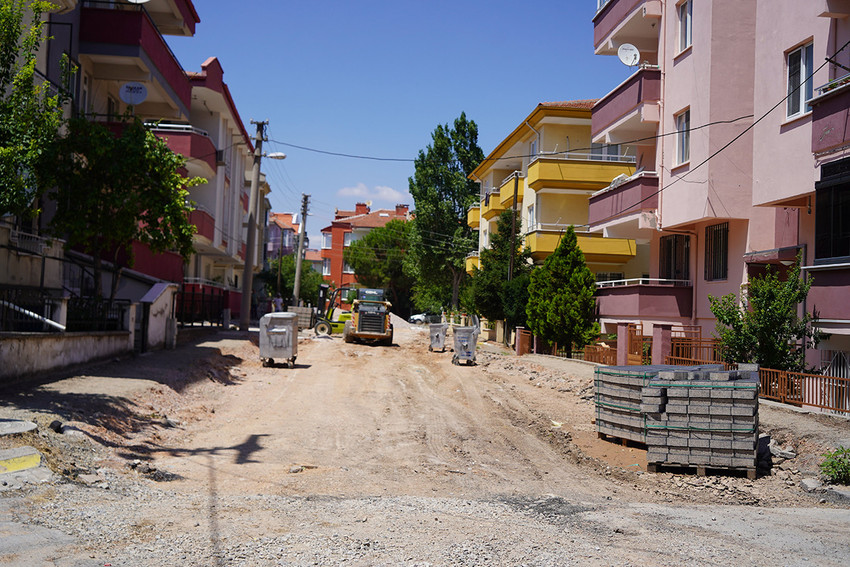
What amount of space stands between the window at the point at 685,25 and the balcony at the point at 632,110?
150cm

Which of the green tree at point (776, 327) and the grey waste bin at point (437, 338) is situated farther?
the grey waste bin at point (437, 338)

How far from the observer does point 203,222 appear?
32.1 meters

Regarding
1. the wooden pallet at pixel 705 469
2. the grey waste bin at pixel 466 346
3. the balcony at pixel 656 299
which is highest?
the balcony at pixel 656 299

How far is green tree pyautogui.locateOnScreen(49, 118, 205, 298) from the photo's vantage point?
1736cm

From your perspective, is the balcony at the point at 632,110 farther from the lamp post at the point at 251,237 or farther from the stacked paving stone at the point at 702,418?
the lamp post at the point at 251,237

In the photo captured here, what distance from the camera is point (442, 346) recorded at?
33.9m

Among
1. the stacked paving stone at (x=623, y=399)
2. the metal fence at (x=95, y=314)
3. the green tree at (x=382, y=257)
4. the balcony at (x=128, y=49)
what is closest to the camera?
the stacked paving stone at (x=623, y=399)

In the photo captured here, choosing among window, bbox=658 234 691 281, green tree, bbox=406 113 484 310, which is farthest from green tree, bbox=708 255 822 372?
green tree, bbox=406 113 484 310

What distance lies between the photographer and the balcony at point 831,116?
14.5 m

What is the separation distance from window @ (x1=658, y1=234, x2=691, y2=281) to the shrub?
41.6 feet

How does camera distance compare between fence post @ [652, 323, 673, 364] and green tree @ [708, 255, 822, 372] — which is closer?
green tree @ [708, 255, 822, 372]

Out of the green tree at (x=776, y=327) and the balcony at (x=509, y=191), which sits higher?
the balcony at (x=509, y=191)

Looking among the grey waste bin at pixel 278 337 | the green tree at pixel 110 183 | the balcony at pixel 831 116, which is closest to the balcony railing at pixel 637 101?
the balcony at pixel 831 116

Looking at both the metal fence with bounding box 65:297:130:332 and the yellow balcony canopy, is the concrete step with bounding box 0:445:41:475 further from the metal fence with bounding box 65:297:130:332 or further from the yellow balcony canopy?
the yellow balcony canopy
